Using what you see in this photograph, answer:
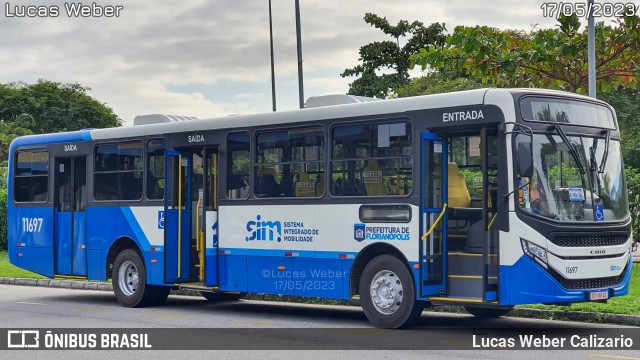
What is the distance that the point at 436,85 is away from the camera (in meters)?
56.5

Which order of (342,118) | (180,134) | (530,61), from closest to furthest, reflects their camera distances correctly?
1. (342,118)
2. (180,134)
3. (530,61)

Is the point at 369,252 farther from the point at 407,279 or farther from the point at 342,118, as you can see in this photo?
the point at 342,118

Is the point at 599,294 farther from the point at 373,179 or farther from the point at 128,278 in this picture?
the point at 128,278

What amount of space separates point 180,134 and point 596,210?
748 centimetres

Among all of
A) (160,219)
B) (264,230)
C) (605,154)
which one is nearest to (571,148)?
(605,154)

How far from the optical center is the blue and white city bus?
12.6m

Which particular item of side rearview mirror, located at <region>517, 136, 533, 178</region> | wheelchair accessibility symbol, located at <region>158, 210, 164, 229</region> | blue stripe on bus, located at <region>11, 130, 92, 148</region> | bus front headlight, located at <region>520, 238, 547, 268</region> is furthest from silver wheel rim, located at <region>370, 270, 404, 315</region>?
blue stripe on bus, located at <region>11, 130, 92, 148</region>

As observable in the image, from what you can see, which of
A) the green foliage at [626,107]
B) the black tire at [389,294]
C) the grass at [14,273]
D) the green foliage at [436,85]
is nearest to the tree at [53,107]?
the green foliage at [436,85]

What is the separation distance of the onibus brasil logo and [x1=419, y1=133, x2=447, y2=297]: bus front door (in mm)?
2886

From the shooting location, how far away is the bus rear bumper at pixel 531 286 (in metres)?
12.3

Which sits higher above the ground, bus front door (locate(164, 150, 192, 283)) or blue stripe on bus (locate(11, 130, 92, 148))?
blue stripe on bus (locate(11, 130, 92, 148))

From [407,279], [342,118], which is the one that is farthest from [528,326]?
[342,118]

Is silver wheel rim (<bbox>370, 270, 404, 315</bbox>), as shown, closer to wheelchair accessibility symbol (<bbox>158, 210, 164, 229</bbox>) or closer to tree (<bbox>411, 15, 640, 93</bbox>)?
A: wheelchair accessibility symbol (<bbox>158, 210, 164, 229</bbox>)

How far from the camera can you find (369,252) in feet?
46.5
